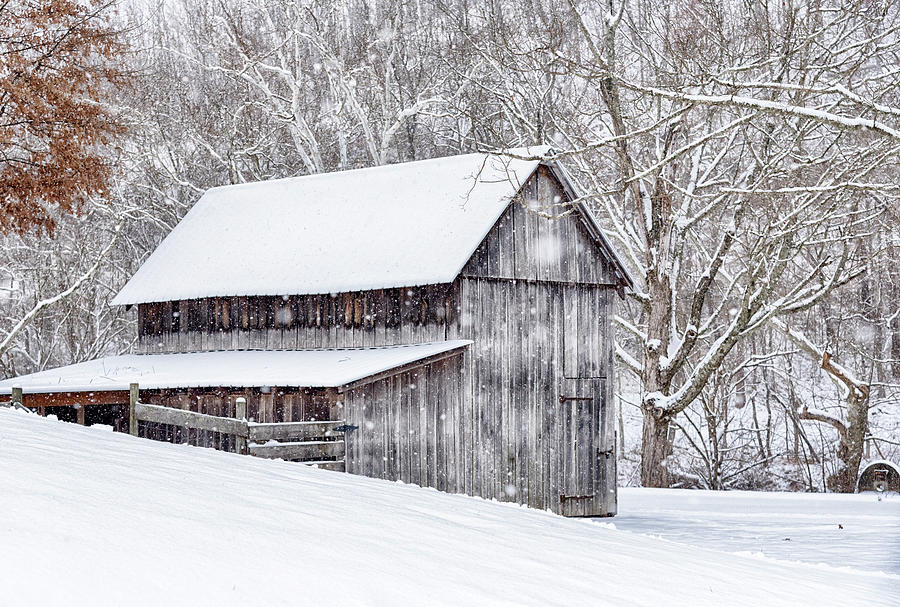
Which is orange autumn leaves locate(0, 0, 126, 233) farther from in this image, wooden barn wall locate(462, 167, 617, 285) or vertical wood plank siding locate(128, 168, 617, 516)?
wooden barn wall locate(462, 167, 617, 285)

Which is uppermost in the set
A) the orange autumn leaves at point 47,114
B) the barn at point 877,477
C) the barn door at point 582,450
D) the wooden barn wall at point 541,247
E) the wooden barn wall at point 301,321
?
the orange autumn leaves at point 47,114

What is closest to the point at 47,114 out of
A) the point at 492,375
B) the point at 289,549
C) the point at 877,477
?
the point at 492,375

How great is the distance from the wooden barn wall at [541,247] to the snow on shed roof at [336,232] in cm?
40

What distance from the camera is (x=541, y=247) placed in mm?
22000

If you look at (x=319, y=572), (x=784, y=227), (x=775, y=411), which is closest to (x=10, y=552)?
(x=319, y=572)

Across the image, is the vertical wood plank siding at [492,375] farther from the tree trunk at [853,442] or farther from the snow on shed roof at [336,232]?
the tree trunk at [853,442]

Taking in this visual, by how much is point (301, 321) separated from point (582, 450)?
613 cm

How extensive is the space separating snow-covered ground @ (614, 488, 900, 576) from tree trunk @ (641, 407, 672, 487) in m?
1.59

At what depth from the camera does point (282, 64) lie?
3325cm

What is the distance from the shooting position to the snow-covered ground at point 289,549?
5285 millimetres

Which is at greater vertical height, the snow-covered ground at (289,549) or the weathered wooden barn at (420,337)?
the weathered wooden barn at (420,337)

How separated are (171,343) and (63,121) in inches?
245

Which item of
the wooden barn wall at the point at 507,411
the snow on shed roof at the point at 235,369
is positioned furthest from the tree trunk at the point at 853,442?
the snow on shed roof at the point at 235,369

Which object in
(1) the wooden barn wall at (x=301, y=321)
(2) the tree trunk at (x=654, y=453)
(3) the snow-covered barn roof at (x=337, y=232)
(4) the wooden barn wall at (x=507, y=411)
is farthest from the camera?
A: (2) the tree trunk at (x=654, y=453)
